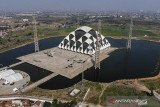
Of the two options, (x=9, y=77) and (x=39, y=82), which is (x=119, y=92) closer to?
(x=39, y=82)

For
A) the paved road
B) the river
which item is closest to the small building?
the river

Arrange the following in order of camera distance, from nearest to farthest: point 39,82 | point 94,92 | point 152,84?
point 94,92 < point 152,84 < point 39,82

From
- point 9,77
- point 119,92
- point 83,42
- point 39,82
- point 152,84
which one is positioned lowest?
point 119,92

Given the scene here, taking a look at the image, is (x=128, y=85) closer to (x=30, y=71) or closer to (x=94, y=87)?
(x=94, y=87)

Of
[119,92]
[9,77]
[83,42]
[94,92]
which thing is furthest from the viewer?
[83,42]

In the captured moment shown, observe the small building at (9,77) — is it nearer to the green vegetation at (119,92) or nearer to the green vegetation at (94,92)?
the green vegetation at (94,92)

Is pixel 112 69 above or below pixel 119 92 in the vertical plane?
above

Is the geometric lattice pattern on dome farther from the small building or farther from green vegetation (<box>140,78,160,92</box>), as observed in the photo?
the small building

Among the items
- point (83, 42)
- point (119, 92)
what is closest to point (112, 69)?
point (119, 92)
